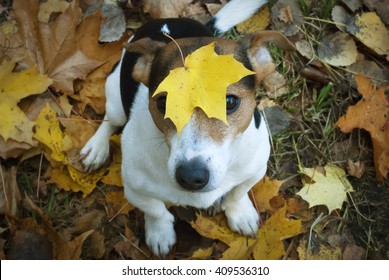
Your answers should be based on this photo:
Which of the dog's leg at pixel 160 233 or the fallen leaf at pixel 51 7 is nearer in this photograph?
the dog's leg at pixel 160 233

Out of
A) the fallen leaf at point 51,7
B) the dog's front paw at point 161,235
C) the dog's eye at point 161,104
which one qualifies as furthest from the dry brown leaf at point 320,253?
the fallen leaf at point 51,7

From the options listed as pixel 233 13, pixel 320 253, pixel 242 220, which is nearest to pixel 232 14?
pixel 233 13

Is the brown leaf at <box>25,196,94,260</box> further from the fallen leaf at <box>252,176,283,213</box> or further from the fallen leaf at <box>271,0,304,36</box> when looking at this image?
the fallen leaf at <box>271,0,304,36</box>

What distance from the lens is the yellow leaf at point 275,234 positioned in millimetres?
3260

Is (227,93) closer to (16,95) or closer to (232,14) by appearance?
(232,14)

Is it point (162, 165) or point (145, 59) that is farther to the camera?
point (162, 165)

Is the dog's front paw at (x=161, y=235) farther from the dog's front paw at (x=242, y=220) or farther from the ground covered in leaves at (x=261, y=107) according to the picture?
the dog's front paw at (x=242, y=220)

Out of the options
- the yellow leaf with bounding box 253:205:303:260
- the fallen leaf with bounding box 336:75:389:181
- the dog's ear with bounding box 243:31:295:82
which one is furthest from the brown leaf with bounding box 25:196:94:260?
the fallen leaf with bounding box 336:75:389:181

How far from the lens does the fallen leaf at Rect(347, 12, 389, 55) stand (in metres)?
3.84

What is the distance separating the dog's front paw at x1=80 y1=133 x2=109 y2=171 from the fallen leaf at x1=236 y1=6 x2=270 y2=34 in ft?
4.37

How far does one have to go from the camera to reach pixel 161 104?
96.9 inches

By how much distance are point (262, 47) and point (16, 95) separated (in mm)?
1821
